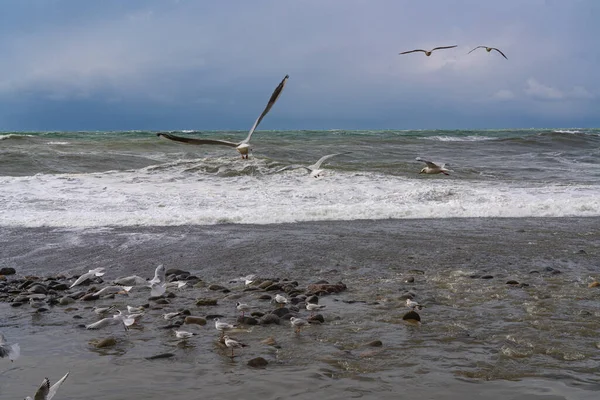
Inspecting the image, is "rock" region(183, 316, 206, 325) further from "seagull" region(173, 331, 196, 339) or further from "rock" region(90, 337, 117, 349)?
"rock" region(90, 337, 117, 349)

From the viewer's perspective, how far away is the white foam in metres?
10.1

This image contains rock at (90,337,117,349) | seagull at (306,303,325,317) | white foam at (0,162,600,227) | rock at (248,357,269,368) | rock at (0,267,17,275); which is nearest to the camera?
rock at (248,357,269,368)

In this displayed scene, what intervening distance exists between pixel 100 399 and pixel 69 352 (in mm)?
940

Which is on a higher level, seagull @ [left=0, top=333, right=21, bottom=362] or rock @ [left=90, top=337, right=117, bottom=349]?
seagull @ [left=0, top=333, right=21, bottom=362]

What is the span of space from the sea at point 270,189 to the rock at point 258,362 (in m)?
6.07

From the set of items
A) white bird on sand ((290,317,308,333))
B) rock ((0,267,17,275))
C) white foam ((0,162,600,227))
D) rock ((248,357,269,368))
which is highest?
white foam ((0,162,600,227))

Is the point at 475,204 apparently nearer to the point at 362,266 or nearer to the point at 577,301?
the point at 362,266

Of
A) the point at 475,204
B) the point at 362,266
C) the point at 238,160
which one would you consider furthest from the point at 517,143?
the point at 362,266

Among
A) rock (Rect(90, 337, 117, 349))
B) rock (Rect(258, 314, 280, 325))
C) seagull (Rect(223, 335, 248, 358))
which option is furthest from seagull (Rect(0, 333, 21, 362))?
rock (Rect(258, 314, 280, 325))

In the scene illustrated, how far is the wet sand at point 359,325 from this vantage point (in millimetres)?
3494

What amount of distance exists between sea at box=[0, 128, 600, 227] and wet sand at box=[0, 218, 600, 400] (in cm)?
171

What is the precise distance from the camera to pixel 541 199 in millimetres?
12148

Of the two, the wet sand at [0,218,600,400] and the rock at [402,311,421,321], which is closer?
the wet sand at [0,218,600,400]

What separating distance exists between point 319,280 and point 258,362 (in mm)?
2461
